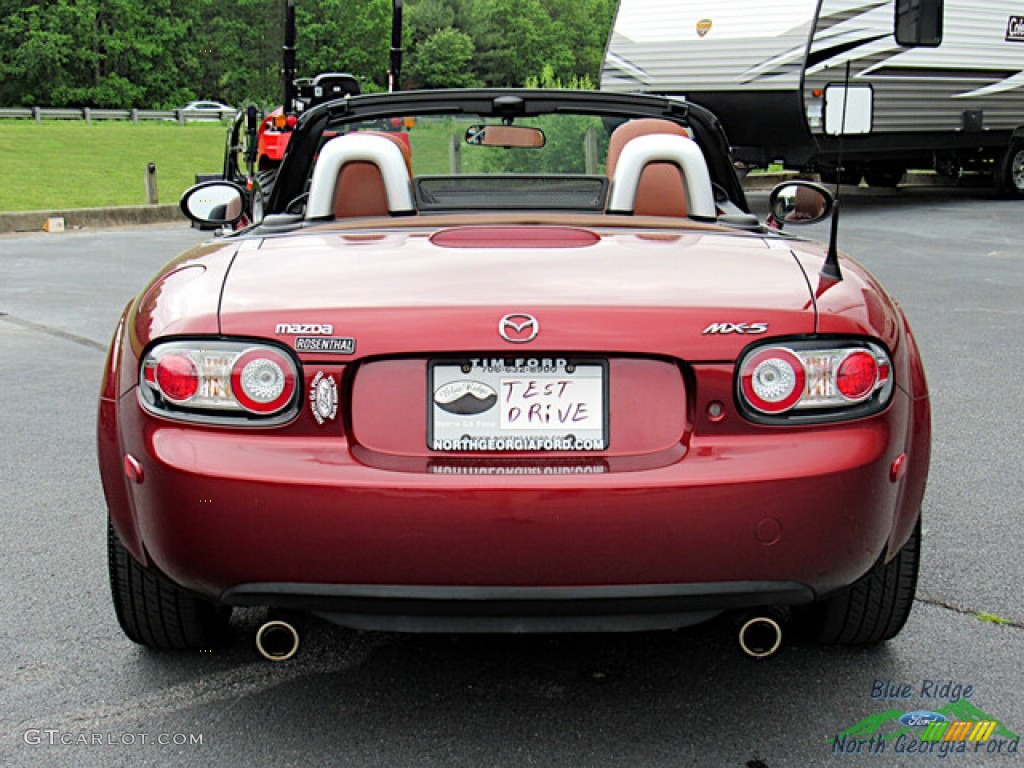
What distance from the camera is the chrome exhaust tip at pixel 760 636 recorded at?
296cm

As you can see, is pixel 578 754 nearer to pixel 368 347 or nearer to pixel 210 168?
pixel 368 347

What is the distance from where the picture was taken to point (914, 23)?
158 inches

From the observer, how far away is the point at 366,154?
144 inches

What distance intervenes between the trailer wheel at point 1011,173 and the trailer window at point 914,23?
1819 centimetres

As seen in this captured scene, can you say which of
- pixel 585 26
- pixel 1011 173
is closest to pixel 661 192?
pixel 1011 173

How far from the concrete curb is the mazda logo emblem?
1495 centimetres

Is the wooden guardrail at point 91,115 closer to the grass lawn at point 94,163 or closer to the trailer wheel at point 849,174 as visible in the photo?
the grass lawn at point 94,163

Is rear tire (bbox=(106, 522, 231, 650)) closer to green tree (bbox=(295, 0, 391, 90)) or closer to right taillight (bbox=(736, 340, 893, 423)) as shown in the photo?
right taillight (bbox=(736, 340, 893, 423))

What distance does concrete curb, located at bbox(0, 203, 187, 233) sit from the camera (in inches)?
646

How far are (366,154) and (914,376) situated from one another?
61.8 inches

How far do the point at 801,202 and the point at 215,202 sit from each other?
1.91 meters

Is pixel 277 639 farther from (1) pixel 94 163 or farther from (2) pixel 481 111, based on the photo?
(1) pixel 94 163

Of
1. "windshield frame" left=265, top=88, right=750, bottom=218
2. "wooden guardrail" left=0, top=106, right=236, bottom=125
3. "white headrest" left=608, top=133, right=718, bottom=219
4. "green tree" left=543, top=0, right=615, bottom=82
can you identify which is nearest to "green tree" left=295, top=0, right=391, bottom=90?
"green tree" left=543, top=0, right=615, bottom=82

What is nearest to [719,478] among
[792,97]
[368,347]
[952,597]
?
[368,347]
